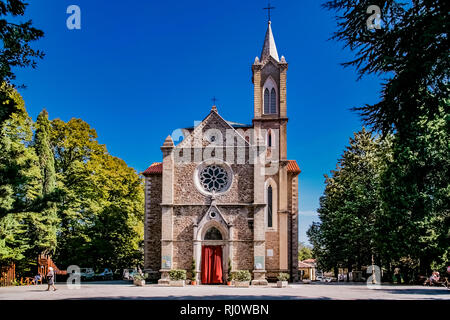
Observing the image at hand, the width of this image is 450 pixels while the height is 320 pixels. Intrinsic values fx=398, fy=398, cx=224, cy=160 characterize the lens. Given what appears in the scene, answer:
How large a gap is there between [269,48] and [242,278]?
2083 cm

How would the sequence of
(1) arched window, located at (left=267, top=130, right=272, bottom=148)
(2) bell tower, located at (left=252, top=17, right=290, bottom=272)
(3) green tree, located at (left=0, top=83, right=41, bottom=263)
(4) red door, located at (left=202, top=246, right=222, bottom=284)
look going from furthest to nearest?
1. (1) arched window, located at (left=267, top=130, right=272, bottom=148)
2. (2) bell tower, located at (left=252, top=17, right=290, bottom=272)
3. (4) red door, located at (left=202, top=246, right=222, bottom=284)
4. (3) green tree, located at (left=0, top=83, right=41, bottom=263)

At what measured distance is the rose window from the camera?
1232 inches

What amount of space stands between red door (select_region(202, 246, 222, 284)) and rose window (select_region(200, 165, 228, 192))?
4.57 meters

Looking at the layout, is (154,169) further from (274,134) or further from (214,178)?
(274,134)

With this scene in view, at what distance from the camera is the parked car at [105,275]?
38.7m

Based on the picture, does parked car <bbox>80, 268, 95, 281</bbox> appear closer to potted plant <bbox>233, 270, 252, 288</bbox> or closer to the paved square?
the paved square

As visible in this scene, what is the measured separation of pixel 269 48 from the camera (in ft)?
121

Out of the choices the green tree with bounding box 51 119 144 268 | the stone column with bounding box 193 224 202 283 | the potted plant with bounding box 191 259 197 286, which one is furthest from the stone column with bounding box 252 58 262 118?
the green tree with bounding box 51 119 144 268

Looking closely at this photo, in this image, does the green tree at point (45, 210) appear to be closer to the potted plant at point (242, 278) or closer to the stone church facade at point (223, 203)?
the stone church facade at point (223, 203)

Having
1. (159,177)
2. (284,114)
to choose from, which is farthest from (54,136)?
(284,114)

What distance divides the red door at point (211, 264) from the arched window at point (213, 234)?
70 cm
